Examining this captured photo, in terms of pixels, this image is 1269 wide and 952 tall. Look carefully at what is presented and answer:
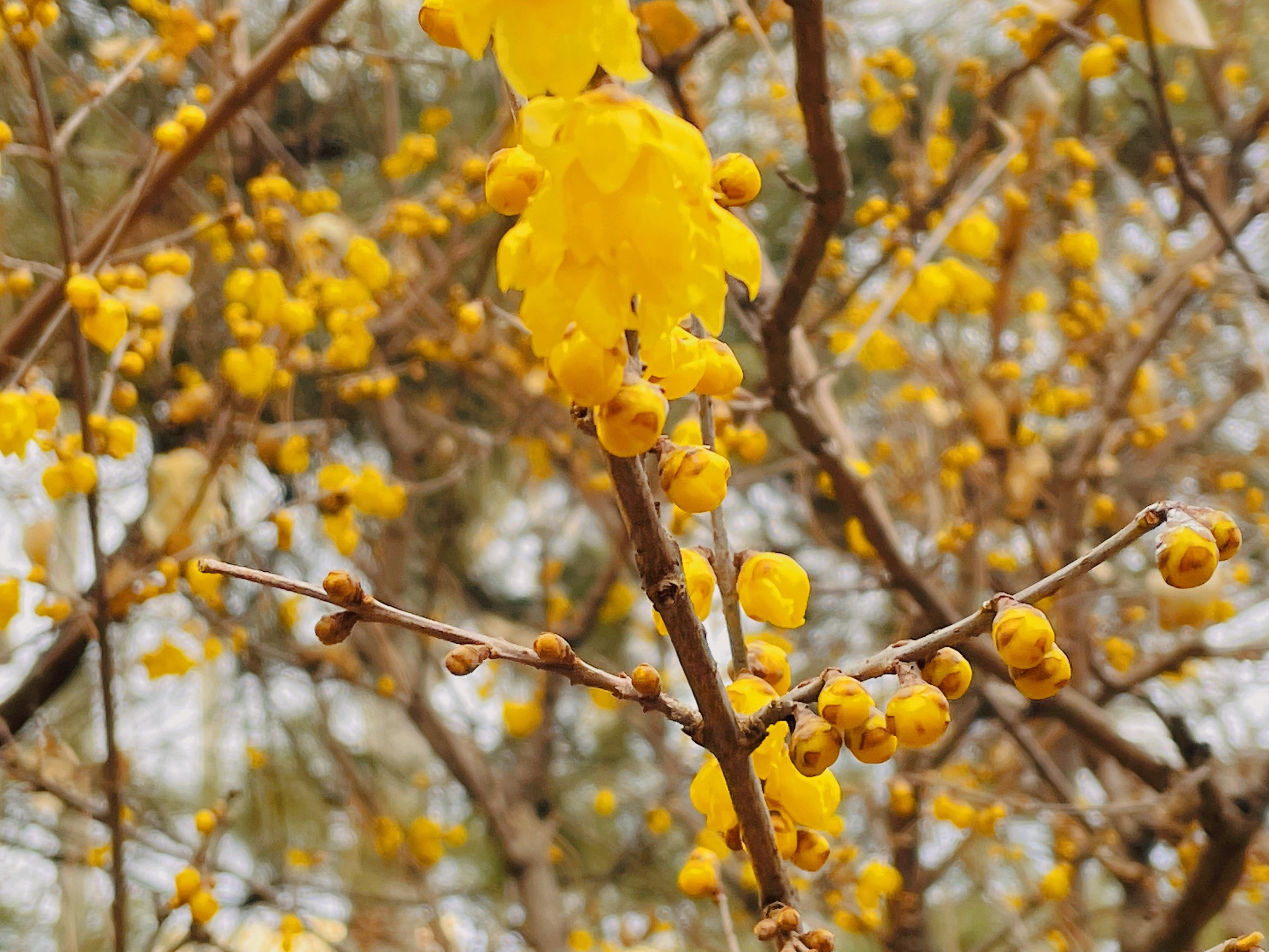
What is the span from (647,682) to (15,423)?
635mm

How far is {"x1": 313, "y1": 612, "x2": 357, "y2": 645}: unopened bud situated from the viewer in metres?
0.35

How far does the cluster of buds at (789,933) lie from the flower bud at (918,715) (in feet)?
0.29

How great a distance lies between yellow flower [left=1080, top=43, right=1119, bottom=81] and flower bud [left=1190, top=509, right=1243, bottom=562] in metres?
0.96

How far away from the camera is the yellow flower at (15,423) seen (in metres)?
0.75

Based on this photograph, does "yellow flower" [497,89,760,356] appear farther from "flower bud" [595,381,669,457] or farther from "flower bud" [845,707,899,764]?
"flower bud" [845,707,899,764]

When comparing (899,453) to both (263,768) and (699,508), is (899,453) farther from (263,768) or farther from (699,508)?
(699,508)

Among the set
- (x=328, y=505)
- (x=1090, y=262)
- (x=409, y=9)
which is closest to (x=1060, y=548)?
(x=1090, y=262)

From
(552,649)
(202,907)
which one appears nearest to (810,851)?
(552,649)

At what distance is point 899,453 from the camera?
78.6 inches

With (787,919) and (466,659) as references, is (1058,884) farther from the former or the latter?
(466,659)

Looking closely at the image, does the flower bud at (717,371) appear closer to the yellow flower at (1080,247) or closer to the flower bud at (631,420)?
the flower bud at (631,420)

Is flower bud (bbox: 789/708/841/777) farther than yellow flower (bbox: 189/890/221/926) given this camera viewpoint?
No

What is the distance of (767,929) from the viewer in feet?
1.22

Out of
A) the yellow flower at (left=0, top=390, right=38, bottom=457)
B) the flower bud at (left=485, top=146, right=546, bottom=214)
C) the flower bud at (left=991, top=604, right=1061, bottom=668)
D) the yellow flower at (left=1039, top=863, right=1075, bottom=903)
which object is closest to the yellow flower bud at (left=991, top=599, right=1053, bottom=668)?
the flower bud at (left=991, top=604, right=1061, bottom=668)
